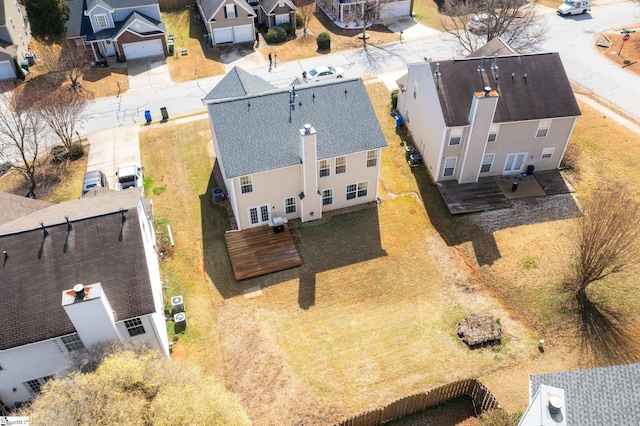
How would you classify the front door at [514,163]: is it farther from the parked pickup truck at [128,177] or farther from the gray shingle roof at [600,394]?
the parked pickup truck at [128,177]

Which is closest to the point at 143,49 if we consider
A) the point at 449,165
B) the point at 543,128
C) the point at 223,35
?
the point at 223,35

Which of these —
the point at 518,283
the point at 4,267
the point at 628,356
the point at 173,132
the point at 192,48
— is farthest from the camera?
the point at 192,48

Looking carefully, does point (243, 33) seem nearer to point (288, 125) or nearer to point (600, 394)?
point (288, 125)

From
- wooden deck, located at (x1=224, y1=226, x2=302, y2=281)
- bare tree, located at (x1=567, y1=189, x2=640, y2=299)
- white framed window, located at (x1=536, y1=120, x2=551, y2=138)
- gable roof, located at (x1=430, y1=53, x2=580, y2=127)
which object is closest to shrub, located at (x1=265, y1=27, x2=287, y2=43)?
gable roof, located at (x1=430, y1=53, x2=580, y2=127)

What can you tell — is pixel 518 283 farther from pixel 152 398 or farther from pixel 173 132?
pixel 173 132

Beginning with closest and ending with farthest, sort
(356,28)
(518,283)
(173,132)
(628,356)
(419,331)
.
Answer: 1. (628,356)
2. (419,331)
3. (518,283)
4. (173,132)
5. (356,28)

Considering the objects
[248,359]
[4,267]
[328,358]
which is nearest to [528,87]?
[328,358]

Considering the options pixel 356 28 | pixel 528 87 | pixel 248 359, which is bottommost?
pixel 248 359

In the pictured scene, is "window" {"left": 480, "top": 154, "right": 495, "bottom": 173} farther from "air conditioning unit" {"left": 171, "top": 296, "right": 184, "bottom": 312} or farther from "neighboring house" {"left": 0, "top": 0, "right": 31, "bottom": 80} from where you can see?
"neighboring house" {"left": 0, "top": 0, "right": 31, "bottom": 80}
